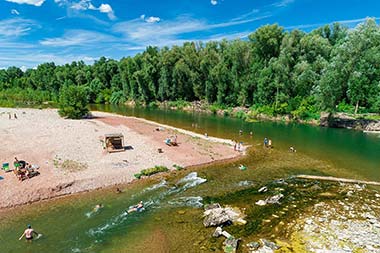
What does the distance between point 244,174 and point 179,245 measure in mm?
15704

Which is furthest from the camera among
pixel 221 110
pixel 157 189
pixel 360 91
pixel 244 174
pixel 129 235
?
pixel 221 110

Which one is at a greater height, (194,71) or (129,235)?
(194,71)

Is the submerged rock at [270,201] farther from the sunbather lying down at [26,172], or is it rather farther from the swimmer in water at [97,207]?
the sunbather lying down at [26,172]

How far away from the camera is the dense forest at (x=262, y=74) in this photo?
62.7m

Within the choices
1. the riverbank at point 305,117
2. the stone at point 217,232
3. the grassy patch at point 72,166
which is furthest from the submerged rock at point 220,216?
the riverbank at point 305,117

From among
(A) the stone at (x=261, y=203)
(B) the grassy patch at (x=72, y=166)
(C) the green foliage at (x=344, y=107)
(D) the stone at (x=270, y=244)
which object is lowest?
(D) the stone at (x=270, y=244)

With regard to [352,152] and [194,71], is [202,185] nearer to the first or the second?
[352,152]

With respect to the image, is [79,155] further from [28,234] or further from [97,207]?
[28,234]

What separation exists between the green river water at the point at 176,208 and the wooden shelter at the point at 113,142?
9.25 m

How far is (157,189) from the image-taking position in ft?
88.1

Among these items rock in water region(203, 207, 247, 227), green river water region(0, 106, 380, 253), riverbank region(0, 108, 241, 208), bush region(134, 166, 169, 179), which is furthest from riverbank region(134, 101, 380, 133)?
rock in water region(203, 207, 247, 227)

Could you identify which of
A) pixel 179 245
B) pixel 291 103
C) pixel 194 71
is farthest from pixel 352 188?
pixel 194 71

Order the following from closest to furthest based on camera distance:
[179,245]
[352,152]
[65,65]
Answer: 1. [179,245]
2. [352,152]
3. [65,65]

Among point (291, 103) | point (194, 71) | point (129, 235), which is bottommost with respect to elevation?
point (129, 235)
